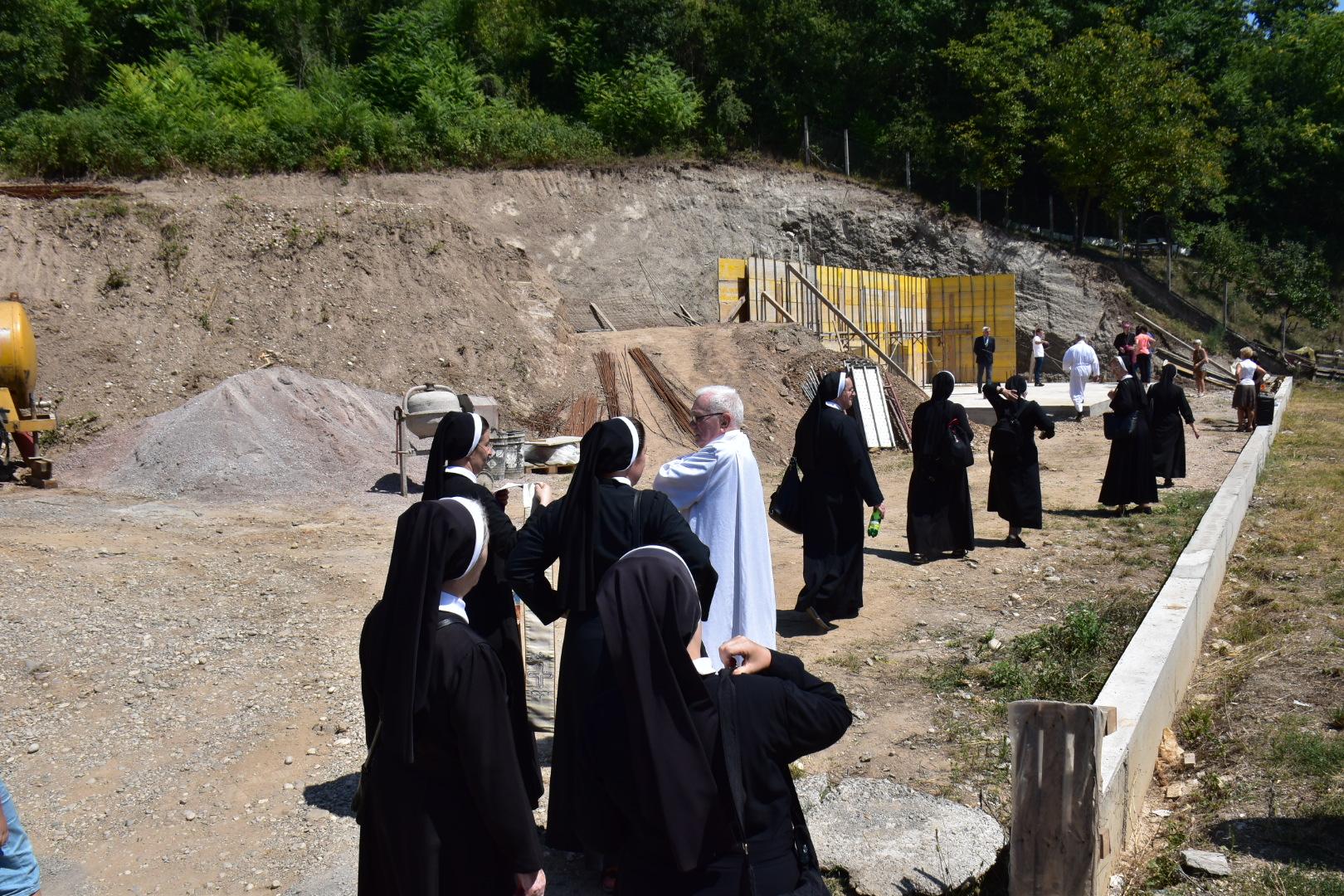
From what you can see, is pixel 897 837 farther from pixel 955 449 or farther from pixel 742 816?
pixel 955 449

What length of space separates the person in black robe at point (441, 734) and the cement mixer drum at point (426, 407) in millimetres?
10966

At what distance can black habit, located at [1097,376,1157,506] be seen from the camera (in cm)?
1147

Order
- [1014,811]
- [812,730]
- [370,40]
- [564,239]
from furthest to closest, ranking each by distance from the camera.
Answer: [370,40], [564,239], [1014,811], [812,730]

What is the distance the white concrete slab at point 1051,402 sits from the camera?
20.4 metres

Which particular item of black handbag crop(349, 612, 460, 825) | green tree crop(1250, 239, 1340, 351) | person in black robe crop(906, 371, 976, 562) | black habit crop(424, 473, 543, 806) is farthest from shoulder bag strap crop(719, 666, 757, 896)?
green tree crop(1250, 239, 1340, 351)

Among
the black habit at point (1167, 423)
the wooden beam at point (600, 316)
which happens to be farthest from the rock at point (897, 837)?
the wooden beam at point (600, 316)

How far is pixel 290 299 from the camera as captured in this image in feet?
62.8

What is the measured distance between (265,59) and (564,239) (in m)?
12.0

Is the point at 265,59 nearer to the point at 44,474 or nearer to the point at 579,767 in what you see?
the point at 44,474

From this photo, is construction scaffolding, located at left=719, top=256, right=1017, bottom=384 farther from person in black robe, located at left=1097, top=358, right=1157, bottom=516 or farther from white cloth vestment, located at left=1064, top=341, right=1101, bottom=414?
person in black robe, located at left=1097, top=358, right=1157, bottom=516

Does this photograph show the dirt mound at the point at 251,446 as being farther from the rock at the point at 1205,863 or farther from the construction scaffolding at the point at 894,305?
the rock at the point at 1205,863

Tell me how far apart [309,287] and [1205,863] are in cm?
1797

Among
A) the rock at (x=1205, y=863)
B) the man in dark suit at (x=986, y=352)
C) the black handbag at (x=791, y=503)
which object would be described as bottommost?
the rock at (x=1205, y=863)

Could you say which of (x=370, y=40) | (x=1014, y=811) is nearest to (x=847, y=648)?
(x=1014, y=811)
